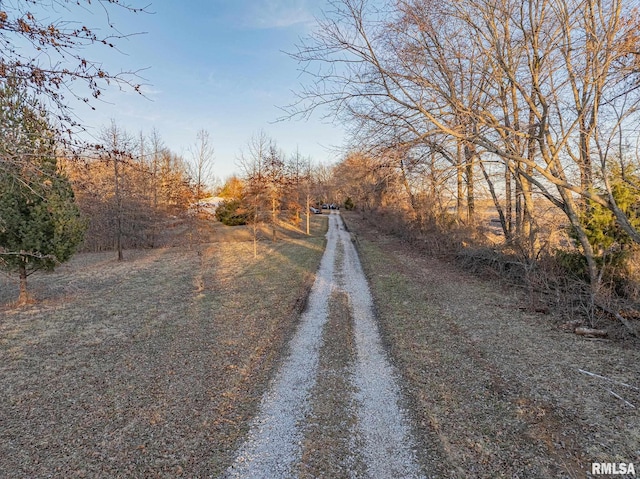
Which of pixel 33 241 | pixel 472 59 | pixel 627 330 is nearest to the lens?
pixel 627 330

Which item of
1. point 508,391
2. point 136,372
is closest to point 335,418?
point 508,391

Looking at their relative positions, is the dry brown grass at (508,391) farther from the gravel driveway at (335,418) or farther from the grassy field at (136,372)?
the grassy field at (136,372)

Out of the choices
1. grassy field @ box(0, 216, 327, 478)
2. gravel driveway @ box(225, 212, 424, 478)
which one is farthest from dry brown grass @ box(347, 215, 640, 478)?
grassy field @ box(0, 216, 327, 478)

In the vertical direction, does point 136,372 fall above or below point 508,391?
below

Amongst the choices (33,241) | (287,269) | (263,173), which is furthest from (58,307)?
(263,173)

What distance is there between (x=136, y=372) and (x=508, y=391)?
17.8ft

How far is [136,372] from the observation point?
5102mm

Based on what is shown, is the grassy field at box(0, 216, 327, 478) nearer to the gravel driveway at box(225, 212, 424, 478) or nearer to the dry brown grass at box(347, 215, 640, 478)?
the gravel driveway at box(225, 212, 424, 478)

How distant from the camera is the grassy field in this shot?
3.39 m

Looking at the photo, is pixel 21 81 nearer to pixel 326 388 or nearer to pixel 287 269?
pixel 326 388

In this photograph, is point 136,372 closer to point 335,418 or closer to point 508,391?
point 335,418

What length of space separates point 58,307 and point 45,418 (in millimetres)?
5982

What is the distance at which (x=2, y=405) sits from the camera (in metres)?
4.21

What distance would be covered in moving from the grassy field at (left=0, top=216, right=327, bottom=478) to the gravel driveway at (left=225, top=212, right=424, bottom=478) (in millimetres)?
243
